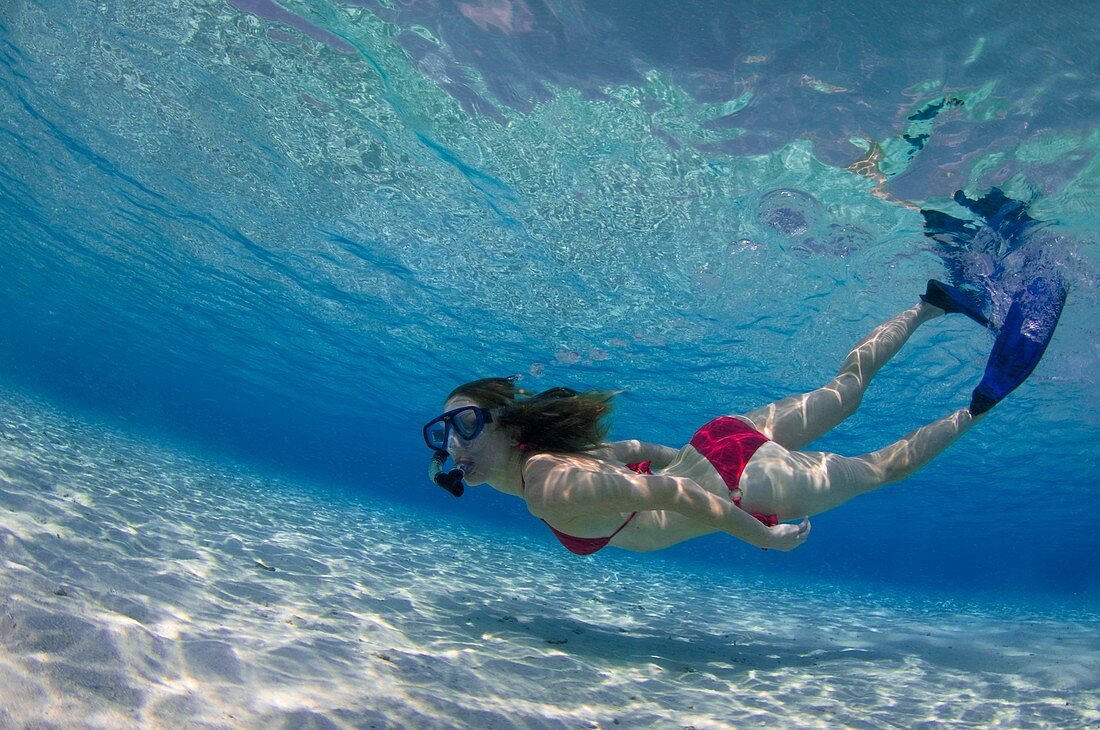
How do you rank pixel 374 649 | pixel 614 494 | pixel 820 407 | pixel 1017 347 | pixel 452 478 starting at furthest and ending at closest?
pixel 1017 347 < pixel 820 407 < pixel 374 649 < pixel 452 478 < pixel 614 494

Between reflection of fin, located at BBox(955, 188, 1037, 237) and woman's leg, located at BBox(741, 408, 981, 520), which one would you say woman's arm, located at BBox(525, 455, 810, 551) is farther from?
reflection of fin, located at BBox(955, 188, 1037, 237)

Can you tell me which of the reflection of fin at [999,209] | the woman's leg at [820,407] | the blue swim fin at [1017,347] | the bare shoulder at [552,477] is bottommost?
the bare shoulder at [552,477]

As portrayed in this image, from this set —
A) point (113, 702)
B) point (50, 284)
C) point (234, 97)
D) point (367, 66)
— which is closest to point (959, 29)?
point (367, 66)

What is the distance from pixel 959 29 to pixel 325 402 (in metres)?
50.4

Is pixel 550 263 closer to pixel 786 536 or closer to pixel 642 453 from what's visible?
pixel 642 453

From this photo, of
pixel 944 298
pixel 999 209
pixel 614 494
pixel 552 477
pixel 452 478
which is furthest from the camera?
pixel 999 209

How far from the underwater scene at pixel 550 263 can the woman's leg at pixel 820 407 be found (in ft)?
3.40

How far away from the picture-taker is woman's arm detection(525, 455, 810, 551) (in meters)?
3.25

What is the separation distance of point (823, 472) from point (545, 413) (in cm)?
268

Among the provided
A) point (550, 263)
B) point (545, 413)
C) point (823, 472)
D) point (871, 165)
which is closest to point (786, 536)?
point (823, 472)

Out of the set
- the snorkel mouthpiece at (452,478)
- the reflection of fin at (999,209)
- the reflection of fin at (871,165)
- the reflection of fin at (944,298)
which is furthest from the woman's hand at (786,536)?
the reflection of fin at (999,209)

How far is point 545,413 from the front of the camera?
12.8 ft

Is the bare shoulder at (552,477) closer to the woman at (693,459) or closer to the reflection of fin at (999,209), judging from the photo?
the woman at (693,459)

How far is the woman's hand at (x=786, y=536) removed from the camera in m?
3.92
